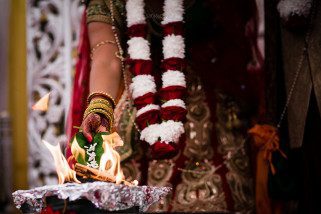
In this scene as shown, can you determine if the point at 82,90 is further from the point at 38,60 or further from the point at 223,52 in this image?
the point at 38,60

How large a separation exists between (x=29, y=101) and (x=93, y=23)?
141 cm

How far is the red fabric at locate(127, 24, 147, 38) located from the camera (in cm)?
221

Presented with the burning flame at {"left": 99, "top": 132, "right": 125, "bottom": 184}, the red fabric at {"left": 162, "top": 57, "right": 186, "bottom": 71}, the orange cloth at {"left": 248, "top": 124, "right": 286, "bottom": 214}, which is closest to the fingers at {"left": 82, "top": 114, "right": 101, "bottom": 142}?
the burning flame at {"left": 99, "top": 132, "right": 125, "bottom": 184}

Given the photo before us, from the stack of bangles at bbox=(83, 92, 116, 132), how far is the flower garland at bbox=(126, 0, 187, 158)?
6.3 inches

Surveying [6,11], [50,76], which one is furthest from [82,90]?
[6,11]

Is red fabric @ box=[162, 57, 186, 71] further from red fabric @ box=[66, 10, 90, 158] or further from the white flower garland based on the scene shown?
red fabric @ box=[66, 10, 90, 158]

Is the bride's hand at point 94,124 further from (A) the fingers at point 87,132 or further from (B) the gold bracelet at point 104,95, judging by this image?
(B) the gold bracelet at point 104,95

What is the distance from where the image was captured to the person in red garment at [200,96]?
2.24 m

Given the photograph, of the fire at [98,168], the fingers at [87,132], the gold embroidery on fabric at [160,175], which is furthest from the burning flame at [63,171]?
the gold embroidery on fabric at [160,175]

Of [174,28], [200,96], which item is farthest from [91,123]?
[200,96]

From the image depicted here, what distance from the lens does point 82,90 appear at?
2.27m

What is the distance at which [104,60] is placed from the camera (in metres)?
2.21

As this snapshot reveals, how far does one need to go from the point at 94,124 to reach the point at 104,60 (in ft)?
1.26

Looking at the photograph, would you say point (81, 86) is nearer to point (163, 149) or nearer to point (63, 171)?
point (163, 149)
